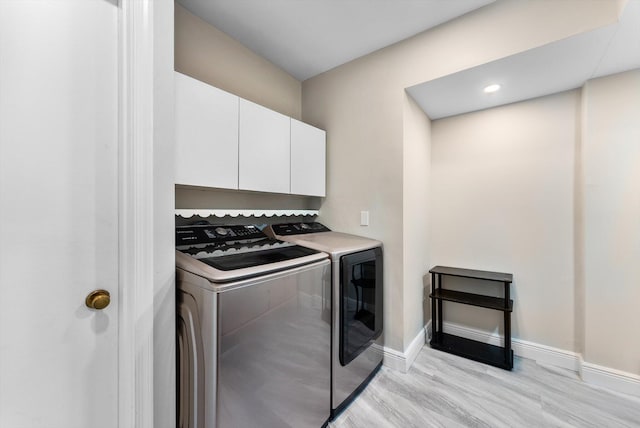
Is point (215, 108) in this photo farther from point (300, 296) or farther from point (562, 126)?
point (562, 126)

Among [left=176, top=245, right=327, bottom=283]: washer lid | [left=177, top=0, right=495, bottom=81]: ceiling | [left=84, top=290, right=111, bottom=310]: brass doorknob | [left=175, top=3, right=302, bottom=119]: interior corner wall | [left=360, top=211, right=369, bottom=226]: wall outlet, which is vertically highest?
[left=177, top=0, right=495, bottom=81]: ceiling

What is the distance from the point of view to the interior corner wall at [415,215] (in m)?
1.92

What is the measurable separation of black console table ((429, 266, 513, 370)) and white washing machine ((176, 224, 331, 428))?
1.28m

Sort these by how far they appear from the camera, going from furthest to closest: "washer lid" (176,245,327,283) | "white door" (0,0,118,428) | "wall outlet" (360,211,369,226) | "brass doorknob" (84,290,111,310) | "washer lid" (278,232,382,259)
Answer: "wall outlet" (360,211,369,226), "washer lid" (278,232,382,259), "washer lid" (176,245,327,283), "brass doorknob" (84,290,111,310), "white door" (0,0,118,428)

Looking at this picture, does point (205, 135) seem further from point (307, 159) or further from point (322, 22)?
point (322, 22)

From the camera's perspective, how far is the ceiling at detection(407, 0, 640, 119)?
134 cm

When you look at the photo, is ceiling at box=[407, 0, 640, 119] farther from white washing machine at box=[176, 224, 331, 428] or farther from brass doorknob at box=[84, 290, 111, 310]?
brass doorknob at box=[84, 290, 111, 310]

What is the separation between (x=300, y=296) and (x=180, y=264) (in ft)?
1.93

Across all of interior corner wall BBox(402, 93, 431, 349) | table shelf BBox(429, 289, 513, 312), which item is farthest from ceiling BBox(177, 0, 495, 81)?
table shelf BBox(429, 289, 513, 312)

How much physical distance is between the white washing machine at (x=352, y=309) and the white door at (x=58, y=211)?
1.04 m

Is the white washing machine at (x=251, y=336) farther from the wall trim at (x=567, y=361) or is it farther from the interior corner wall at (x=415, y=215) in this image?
the wall trim at (x=567, y=361)

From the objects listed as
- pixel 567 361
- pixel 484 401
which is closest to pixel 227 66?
pixel 484 401

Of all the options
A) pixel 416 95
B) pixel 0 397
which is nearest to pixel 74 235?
pixel 0 397

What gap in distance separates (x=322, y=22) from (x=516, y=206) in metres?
2.15
